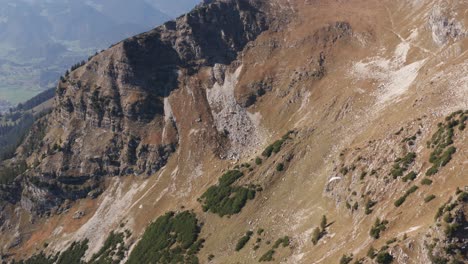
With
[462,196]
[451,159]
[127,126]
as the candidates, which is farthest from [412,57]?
[127,126]

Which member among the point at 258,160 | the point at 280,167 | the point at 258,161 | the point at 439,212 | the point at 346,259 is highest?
the point at 258,160

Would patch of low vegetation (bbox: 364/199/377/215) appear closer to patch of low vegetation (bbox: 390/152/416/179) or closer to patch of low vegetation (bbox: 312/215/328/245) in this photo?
patch of low vegetation (bbox: 390/152/416/179)

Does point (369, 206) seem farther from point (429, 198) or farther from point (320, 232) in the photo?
point (429, 198)

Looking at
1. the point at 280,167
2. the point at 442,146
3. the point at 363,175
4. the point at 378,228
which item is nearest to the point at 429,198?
the point at 378,228

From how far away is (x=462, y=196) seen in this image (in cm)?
4694

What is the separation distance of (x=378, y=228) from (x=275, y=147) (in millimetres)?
56829

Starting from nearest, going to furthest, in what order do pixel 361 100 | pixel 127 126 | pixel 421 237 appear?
pixel 421 237 → pixel 361 100 → pixel 127 126

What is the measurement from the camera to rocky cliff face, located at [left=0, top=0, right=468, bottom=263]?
206ft

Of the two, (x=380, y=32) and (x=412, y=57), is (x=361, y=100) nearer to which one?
(x=412, y=57)

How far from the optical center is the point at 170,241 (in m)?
107

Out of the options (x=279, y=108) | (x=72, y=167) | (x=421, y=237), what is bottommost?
(x=421, y=237)

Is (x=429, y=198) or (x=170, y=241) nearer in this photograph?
(x=429, y=198)

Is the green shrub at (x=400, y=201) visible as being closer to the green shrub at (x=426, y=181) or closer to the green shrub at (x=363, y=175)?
the green shrub at (x=426, y=181)

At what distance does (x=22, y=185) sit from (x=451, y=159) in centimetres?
15733
